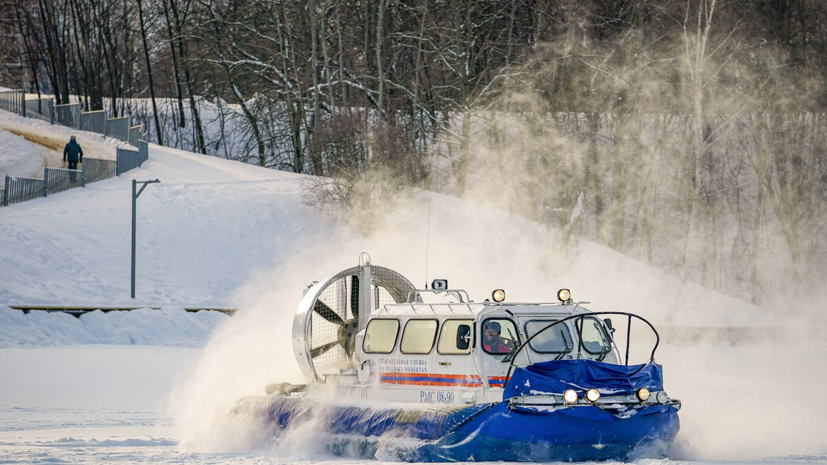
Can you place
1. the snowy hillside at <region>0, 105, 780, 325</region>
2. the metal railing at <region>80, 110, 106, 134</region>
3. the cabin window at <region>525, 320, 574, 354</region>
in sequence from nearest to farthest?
the cabin window at <region>525, 320, 574, 354</region> → the snowy hillside at <region>0, 105, 780, 325</region> → the metal railing at <region>80, 110, 106, 134</region>

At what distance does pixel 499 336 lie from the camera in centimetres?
1027

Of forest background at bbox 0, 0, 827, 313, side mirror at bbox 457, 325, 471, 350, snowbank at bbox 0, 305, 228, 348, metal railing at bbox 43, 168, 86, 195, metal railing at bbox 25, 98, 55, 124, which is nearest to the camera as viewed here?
side mirror at bbox 457, 325, 471, 350

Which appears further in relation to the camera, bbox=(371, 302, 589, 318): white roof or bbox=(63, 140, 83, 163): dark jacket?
bbox=(63, 140, 83, 163): dark jacket

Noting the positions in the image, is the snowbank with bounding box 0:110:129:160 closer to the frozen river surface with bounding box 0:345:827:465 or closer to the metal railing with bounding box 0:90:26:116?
the metal railing with bounding box 0:90:26:116

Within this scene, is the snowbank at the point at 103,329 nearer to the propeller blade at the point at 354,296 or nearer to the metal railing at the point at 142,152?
the propeller blade at the point at 354,296

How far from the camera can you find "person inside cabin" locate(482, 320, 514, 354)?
10.2m

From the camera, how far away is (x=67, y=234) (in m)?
28.7

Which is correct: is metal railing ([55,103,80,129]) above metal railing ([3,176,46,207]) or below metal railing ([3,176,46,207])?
above

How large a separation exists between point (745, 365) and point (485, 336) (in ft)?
41.6

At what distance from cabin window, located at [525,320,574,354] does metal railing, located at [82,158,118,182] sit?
2662 centimetres

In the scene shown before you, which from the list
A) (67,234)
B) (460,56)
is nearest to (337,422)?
(67,234)

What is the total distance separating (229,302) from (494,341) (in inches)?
704

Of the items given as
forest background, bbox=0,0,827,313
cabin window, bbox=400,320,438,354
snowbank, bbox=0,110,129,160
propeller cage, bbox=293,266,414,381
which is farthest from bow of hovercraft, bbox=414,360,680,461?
snowbank, bbox=0,110,129,160

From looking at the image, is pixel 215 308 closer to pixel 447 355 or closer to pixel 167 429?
pixel 167 429
